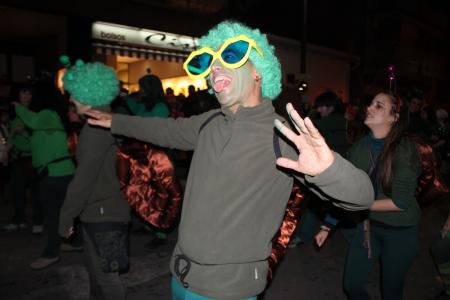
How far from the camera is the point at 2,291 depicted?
409 centimetres

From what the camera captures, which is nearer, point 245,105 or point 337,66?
point 245,105

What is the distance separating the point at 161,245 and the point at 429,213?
5.09m

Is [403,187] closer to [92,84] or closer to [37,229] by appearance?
[92,84]

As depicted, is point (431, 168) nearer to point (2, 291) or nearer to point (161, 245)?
point (161, 245)

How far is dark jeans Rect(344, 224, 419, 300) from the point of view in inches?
112

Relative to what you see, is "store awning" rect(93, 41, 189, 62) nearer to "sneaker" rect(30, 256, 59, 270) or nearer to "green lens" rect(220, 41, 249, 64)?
"sneaker" rect(30, 256, 59, 270)

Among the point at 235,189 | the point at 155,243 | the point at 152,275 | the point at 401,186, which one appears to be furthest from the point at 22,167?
the point at 401,186

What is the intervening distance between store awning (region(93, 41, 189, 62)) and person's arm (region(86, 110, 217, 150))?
1055 centimetres

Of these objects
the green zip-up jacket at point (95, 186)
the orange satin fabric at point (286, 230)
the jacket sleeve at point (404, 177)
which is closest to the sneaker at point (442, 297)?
the jacket sleeve at point (404, 177)

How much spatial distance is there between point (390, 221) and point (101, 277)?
2.09 metres

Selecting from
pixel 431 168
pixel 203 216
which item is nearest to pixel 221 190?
pixel 203 216

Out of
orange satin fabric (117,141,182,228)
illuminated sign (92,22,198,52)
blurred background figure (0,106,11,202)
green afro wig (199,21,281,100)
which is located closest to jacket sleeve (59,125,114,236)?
orange satin fabric (117,141,182,228)

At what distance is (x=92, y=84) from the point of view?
3035 millimetres

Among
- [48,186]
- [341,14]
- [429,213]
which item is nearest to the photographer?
[48,186]
